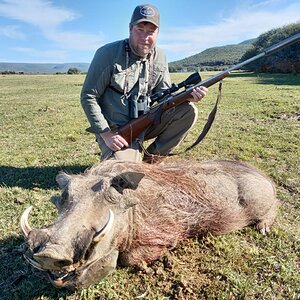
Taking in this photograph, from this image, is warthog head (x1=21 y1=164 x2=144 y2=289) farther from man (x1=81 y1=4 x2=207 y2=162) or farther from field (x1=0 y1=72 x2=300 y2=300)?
man (x1=81 y1=4 x2=207 y2=162)

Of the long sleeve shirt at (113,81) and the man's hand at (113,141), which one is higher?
the long sleeve shirt at (113,81)

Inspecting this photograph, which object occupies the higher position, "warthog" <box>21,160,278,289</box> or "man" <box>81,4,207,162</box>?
"man" <box>81,4,207,162</box>

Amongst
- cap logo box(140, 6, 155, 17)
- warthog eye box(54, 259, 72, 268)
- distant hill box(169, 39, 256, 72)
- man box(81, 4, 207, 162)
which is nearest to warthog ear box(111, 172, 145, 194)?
warthog eye box(54, 259, 72, 268)

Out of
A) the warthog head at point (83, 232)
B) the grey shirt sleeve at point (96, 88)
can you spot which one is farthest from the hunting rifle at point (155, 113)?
the warthog head at point (83, 232)

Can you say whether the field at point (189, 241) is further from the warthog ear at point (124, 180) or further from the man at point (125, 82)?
the man at point (125, 82)

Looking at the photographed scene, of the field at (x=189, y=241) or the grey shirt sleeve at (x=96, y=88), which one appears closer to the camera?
the field at (x=189, y=241)

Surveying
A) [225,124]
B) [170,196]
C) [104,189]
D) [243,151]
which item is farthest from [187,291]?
[225,124]

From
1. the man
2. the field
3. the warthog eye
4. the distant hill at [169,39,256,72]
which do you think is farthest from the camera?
the distant hill at [169,39,256,72]

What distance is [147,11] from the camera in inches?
149

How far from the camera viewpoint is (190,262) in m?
2.96

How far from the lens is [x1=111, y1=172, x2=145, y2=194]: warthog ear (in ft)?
8.36

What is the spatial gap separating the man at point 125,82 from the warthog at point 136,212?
919 millimetres

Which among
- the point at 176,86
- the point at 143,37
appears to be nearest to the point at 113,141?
the point at 176,86

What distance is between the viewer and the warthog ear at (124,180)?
8.36 ft
